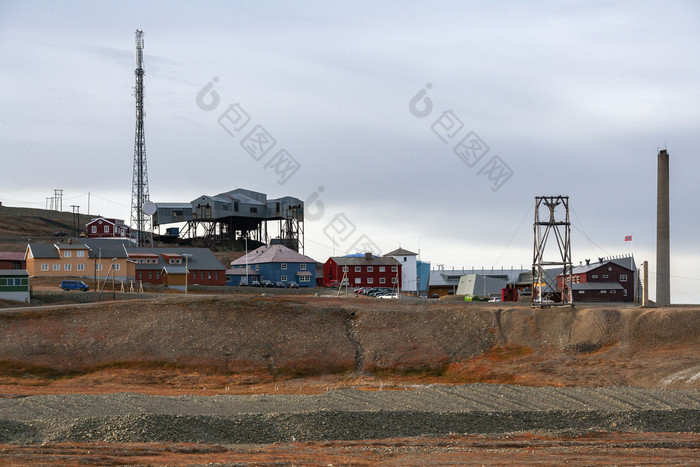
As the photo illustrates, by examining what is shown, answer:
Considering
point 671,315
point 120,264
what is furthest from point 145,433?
point 120,264

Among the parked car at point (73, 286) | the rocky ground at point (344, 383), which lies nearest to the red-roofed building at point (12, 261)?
the parked car at point (73, 286)

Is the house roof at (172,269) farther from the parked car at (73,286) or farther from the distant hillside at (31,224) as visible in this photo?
the distant hillside at (31,224)

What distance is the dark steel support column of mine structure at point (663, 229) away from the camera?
3226 inches

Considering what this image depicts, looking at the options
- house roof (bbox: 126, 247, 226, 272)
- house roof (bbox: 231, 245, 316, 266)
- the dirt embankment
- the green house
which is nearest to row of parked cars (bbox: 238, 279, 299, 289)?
house roof (bbox: 231, 245, 316, 266)

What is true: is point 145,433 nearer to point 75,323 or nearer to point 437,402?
point 437,402

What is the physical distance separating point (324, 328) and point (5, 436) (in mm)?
32652

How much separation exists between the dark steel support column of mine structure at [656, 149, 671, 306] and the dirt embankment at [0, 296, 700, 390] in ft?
73.3

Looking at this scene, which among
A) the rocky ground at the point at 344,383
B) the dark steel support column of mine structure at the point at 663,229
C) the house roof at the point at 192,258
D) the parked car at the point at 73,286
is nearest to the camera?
the rocky ground at the point at 344,383

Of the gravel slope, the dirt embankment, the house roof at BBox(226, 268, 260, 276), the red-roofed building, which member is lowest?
the gravel slope

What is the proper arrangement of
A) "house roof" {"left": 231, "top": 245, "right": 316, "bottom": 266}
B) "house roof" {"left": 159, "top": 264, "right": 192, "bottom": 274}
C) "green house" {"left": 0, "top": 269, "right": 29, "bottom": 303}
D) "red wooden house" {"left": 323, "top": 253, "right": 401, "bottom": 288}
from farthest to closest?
"house roof" {"left": 231, "top": 245, "right": 316, "bottom": 266}, "red wooden house" {"left": 323, "top": 253, "right": 401, "bottom": 288}, "house roof" {"left": 159, "top": 264, "right": 192, "bottom": 274}, "green house" {"left": 0, "top": 269, "right": 29, "bottom": 303}

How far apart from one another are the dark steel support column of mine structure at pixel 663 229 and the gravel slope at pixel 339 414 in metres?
38.9

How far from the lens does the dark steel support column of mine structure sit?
8194cm

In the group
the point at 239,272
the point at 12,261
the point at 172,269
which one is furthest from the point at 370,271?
the point at 12,261

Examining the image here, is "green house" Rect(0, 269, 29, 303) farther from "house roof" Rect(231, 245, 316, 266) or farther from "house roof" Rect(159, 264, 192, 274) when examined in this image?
"house roof" Rect(231, 245, 316, 266)
